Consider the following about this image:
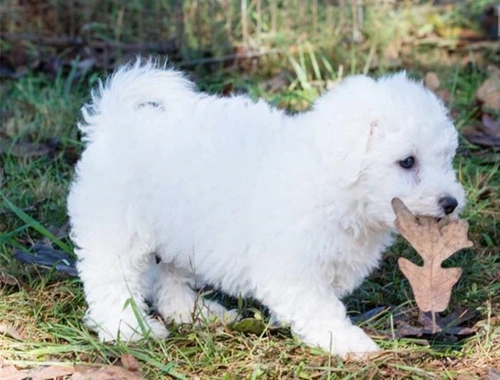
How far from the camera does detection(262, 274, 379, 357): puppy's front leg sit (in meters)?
3.26

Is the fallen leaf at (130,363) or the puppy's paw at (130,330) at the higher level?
the fallen leaf at (130,363)

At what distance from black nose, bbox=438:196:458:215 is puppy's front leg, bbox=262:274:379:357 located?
0.51 m

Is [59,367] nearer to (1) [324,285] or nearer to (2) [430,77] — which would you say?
(1) [324,285]

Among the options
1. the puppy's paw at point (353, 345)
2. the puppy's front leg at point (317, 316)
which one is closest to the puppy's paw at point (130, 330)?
the puppy's front leg at point (317, 316)

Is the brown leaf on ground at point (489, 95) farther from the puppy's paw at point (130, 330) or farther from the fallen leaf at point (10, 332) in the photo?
the fallen leaf at point (10, 332)

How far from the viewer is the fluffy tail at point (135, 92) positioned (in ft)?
12.1

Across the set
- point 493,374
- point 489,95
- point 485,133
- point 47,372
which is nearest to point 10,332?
point 47,372

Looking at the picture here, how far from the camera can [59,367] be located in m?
3.21

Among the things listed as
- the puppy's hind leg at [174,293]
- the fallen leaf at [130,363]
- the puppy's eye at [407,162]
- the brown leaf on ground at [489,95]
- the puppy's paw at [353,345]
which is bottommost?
the puppy's hind leg at [174,293]

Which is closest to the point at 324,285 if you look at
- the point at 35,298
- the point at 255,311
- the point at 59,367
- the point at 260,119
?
the point at 255,311

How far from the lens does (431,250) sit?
124 inches

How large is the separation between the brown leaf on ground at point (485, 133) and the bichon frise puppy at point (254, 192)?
6.04 ft

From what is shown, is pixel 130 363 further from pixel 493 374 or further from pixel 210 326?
pixel 493 374

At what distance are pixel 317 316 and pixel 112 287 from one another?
32.4 inches
